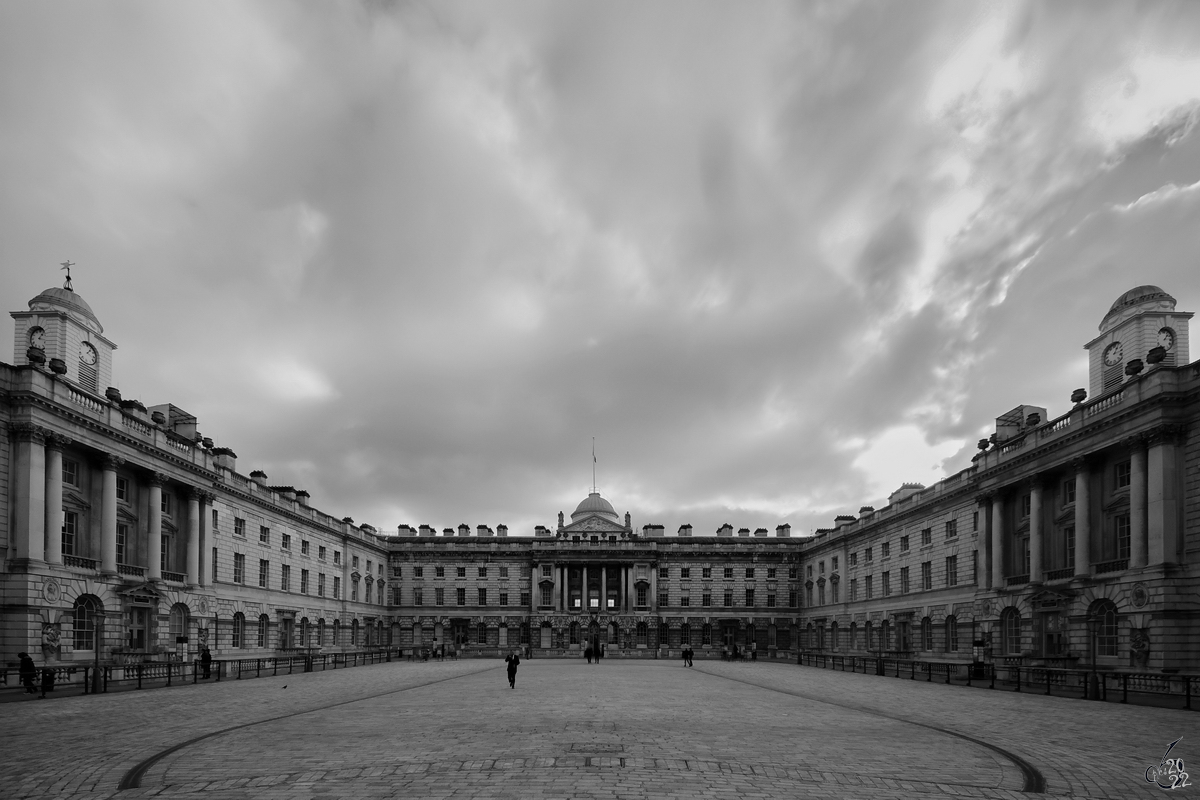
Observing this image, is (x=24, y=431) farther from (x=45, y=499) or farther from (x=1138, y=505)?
(x=1138, y=505)

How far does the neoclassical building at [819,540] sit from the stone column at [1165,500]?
8 centimetres

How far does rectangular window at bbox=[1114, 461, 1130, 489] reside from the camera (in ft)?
122

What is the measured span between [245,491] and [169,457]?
959 centimetres

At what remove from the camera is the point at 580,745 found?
16297 millimetres

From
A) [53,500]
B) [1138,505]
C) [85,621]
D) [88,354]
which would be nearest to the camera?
[1138,505]

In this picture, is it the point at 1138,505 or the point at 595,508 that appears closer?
the point at 1138,505

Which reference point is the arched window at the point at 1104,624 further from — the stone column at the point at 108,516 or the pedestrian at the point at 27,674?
the stone column at the point at 108,516

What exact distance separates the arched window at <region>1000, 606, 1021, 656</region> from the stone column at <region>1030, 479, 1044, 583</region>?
2.85 m

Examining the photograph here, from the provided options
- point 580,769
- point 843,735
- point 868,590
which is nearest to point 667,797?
point 580,769

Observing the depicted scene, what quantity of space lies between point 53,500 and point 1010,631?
45673 millimetres

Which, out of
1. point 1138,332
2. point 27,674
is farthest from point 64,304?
point 1138,332

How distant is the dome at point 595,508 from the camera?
10778 cm

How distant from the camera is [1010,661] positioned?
43.5 meters

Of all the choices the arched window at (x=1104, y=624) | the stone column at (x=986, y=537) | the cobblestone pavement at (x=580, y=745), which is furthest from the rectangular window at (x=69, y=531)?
the stone column at (x=986, y=537)
